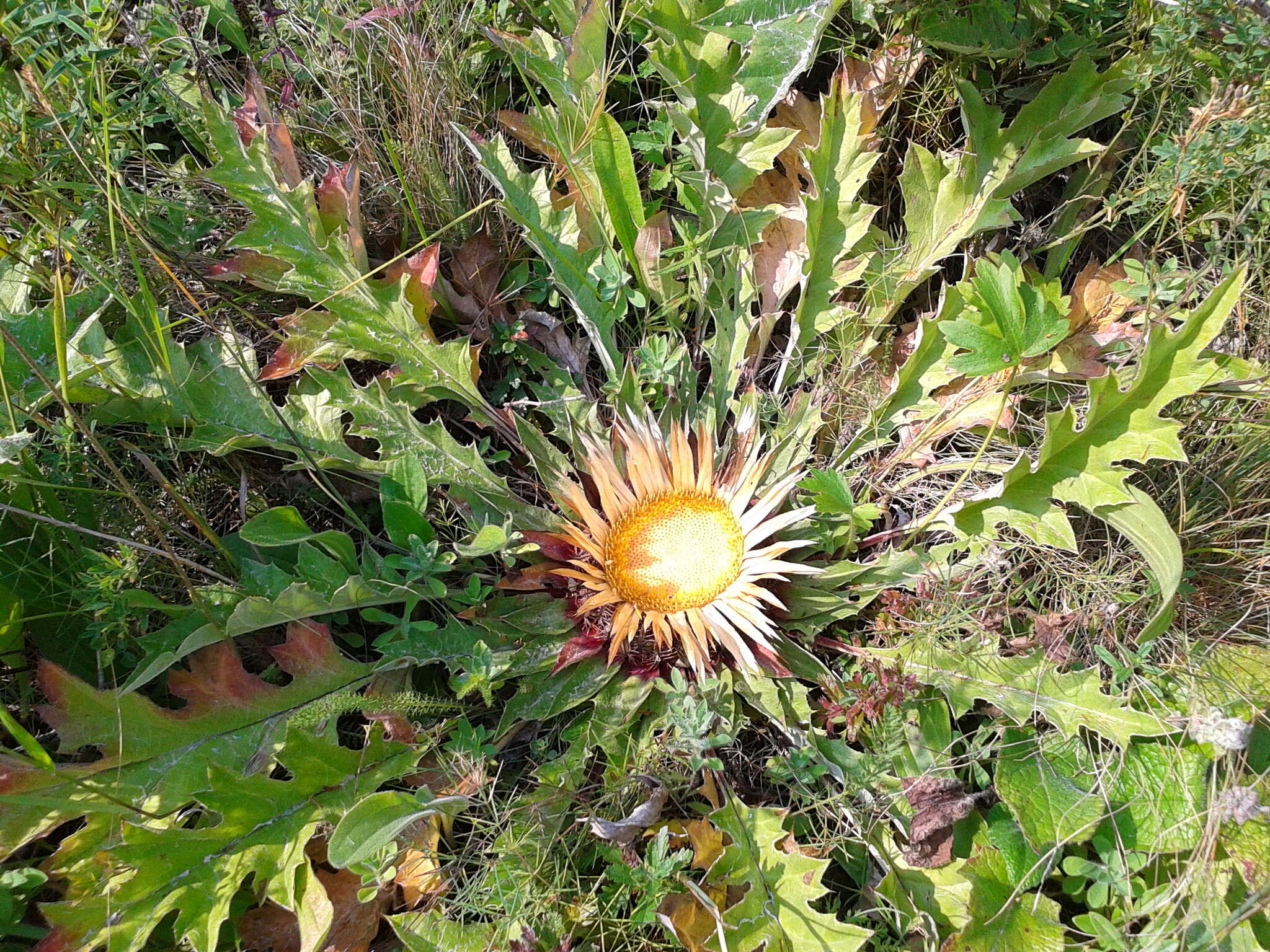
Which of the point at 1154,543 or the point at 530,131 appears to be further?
the point at 530,131

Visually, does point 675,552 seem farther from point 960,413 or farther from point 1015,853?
point 1015,853

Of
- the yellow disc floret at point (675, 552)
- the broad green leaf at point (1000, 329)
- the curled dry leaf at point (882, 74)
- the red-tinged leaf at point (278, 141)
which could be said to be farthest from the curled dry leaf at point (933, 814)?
the red-tinged leaf at point (278, 141)

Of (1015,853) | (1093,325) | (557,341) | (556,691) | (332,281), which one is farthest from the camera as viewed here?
(557,341)

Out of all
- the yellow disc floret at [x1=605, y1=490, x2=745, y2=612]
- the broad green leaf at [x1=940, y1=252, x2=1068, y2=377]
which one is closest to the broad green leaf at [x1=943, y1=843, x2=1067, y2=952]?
the yellow disc floret at [x1=605, y1=490, x2=745, y2=612]

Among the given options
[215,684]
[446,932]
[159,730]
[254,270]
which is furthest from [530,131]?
[446,932]

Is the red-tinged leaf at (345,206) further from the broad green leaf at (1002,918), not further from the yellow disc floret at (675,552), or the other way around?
the broad green leaf at (1002,918)

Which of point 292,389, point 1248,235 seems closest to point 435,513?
point 292,389

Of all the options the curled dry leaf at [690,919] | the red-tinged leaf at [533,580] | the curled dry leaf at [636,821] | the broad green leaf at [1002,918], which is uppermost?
the red-tinged leaf at [533,580]
